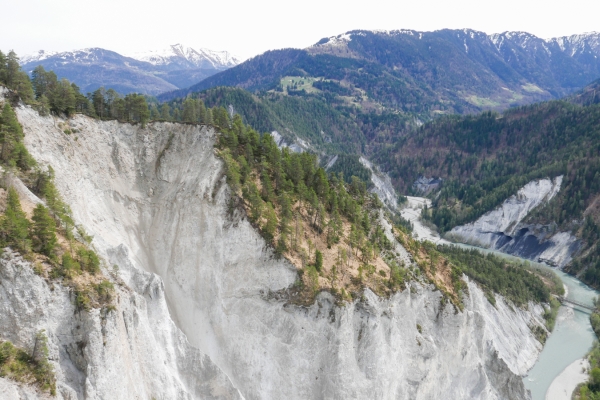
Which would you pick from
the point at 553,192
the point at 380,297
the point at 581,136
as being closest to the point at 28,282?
the point at 380,297

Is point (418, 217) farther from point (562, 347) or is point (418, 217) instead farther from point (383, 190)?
point (562, 347)

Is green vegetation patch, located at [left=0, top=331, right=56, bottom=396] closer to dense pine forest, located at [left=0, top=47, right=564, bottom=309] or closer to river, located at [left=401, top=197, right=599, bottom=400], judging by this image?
dense pine forest, located at [left=0, top=47, right=564, bottom=309]

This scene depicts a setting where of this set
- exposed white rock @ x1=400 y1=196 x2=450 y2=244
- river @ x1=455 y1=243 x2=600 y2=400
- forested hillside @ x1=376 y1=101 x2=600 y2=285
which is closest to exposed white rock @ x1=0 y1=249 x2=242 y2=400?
river @ x1=455 y1=243 x2=600 y2=400

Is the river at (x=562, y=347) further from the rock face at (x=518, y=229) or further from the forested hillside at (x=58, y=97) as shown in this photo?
the forested hillside at (x=58, y=97)

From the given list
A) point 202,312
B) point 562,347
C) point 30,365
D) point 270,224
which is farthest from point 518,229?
point 30,365

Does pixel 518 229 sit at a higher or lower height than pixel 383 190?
lower

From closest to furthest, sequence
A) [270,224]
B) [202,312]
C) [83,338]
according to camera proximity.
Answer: [83,338]
[202,312]
[270,224]

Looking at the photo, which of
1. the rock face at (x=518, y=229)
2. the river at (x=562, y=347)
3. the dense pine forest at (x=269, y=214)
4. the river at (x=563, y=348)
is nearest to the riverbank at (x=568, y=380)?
the river at (x=563, y=348)
